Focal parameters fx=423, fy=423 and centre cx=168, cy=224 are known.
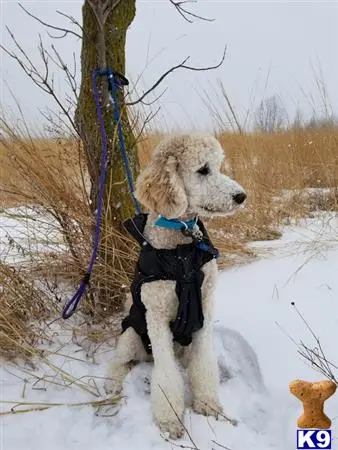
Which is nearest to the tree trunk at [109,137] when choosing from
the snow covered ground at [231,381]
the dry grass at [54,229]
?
the dry grass at [54,229]

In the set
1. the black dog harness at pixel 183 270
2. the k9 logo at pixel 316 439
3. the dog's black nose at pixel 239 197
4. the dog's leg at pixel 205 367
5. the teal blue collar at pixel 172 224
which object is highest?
the dog's black nose at pixel 239 197

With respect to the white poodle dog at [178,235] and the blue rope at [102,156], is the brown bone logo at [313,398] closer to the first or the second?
the white poodle dog at [178,235]

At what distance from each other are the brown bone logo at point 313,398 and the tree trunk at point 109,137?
1431mm

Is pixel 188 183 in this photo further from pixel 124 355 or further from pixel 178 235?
pixel 124 355

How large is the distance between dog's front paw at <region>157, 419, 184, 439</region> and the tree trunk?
1.01 metres

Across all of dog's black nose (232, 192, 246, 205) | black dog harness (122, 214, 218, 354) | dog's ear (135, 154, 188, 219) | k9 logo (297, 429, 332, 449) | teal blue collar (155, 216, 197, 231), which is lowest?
k9 logo (297, 429, 332, 449)

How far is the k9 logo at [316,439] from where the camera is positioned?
1.77 m

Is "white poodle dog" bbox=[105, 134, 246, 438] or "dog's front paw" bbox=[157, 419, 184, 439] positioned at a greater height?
"white poodle dog" bbox=[105, 134, 246, 438]

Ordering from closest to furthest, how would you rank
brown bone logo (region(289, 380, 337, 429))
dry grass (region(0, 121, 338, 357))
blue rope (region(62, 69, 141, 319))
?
1. brown bone logo (region(289, 380, 337, 429))
2. blue rope (region(62, 69, 141, 319))
3. dry grass (region(0, 121, 338, 357))

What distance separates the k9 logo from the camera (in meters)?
1.77

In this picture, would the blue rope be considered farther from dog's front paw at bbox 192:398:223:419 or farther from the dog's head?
dog's front paw at bbox 192:398:223:419

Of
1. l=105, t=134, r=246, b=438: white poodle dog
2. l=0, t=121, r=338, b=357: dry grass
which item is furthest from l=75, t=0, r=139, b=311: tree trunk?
l=105, t=134, r=246, b=438: white poodle dog

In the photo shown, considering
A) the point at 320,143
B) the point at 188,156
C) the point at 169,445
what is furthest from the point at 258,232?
the point at 169,445

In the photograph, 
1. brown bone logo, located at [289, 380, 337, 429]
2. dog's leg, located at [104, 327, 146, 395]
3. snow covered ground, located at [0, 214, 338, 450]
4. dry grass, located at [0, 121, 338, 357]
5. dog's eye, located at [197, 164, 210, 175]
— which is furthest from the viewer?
dry grass, located at [0, 121, 338, 357]
